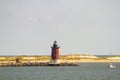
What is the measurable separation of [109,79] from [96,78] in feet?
9.67

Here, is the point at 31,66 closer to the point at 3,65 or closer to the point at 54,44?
the point at 3,65

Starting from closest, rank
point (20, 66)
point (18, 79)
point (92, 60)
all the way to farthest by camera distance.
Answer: point (18, 79) < point (20, 66) < point (92, 60)

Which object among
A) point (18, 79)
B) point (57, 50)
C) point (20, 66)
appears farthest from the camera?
point (20, 66)

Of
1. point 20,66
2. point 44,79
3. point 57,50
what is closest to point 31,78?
point 44,79

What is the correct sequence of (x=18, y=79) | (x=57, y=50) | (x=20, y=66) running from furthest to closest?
(x=20, y=66) < (x=57, y=50) < (x=18, y=79)

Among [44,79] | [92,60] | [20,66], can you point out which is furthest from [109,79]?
[92,60]

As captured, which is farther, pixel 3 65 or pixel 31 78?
pixel 3 65

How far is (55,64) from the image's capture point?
373ft

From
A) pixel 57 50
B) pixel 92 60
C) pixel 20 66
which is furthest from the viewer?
pixel 92 60

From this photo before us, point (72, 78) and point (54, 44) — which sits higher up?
point (54, 44)

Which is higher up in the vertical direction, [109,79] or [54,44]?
[54,44]

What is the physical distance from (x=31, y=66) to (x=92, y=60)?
2330 inches

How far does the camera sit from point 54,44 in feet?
360

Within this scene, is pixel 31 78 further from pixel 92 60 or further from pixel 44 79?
pixel 92 60
